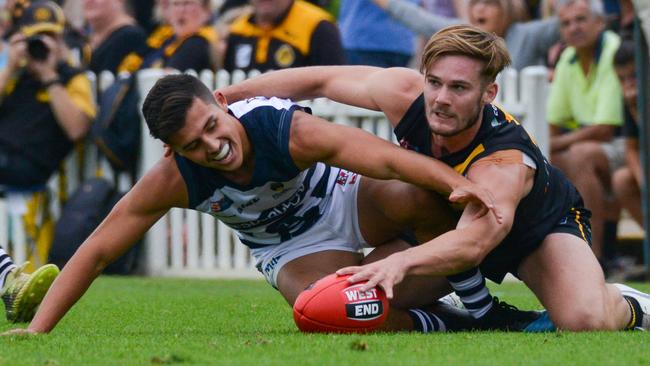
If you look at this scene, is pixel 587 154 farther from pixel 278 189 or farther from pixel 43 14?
pixel 278 189

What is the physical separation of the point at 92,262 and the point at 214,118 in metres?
0.83

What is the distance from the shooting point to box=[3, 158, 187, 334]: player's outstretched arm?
6066mm

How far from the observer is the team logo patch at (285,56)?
1058 cm

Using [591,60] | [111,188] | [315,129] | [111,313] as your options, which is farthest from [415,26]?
[315,129]

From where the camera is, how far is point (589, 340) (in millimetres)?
5711

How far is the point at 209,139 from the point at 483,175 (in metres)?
1.16

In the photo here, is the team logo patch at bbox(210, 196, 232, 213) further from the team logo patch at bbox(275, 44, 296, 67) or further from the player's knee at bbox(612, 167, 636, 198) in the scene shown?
the player's knee at bbox(612, 167, 636, 198)

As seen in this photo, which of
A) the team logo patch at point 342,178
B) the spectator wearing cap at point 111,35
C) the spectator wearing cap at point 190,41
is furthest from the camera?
the spectator wearing cap at point 111,35

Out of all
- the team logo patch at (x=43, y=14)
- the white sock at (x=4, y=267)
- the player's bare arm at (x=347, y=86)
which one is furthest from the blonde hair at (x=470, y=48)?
the team logo patch at (x=43, y=14)

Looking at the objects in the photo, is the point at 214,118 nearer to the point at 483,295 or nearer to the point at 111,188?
the point at 483,295

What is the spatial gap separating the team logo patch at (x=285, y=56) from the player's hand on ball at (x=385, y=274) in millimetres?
4945

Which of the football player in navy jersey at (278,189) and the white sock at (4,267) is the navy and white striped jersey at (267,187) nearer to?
the football player in navy jersey at (278,189)

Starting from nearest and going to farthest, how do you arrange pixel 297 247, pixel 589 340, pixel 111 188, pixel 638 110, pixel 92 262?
pixel 589 340 < pixel 92 262 < pixel 297 247 < pixel 638 110 < pixel 111 188

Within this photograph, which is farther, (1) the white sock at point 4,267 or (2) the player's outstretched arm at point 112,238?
(1) the white sock at point 4,267
